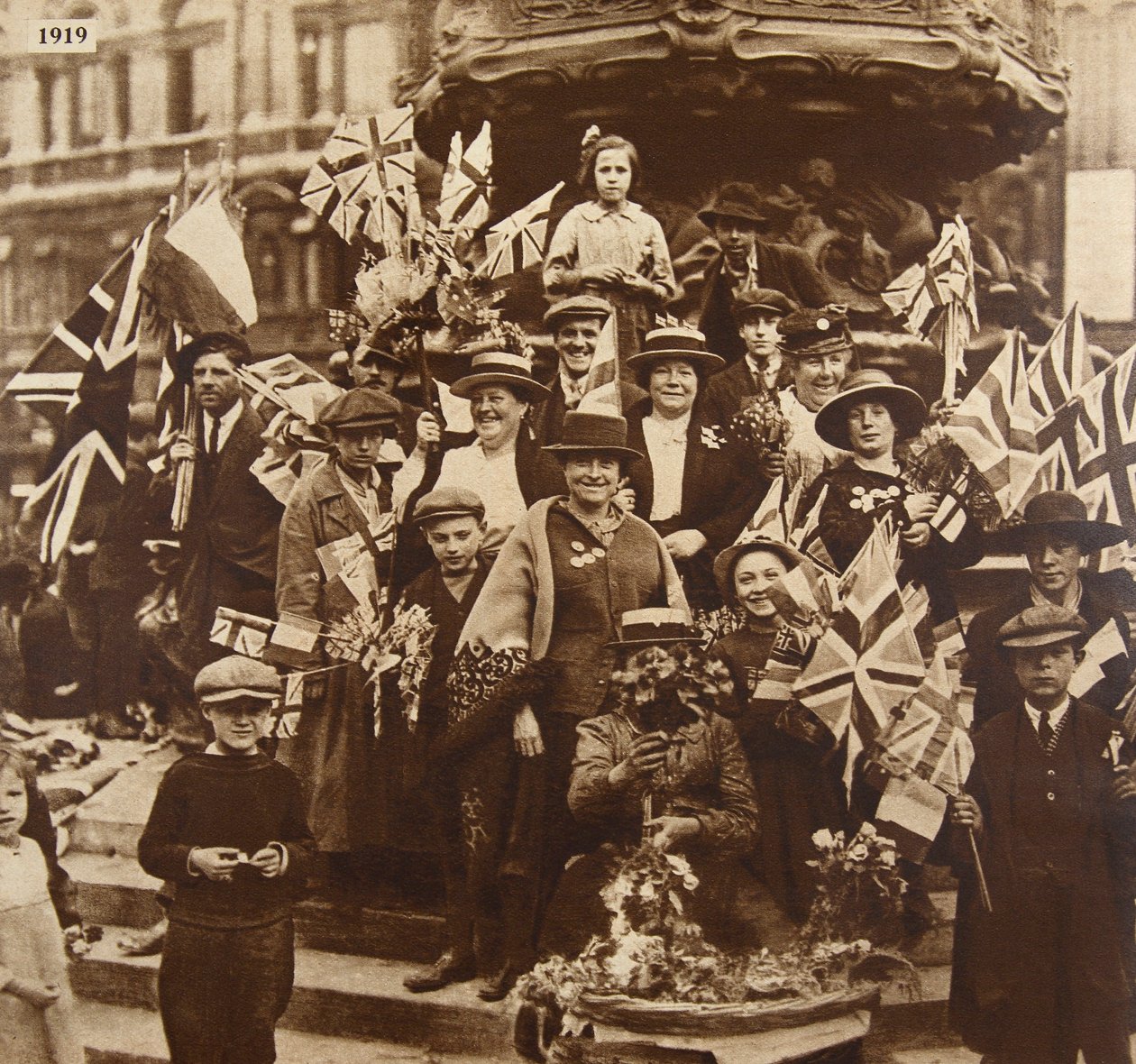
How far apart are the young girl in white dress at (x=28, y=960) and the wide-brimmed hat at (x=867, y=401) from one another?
426cm

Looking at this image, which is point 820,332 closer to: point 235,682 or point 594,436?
point 594,436

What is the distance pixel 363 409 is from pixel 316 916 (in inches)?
93.4

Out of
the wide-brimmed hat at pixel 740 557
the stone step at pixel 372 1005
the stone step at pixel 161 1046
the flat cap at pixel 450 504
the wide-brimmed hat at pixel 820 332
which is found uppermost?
the wide-brimmed hat at pixel 820 332

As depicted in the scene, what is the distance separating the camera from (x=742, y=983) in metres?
5.76

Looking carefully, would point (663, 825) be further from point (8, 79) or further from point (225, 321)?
point (8, 79)

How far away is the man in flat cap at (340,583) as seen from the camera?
6129 millimetres

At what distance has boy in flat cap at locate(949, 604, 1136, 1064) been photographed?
5816 millimetres

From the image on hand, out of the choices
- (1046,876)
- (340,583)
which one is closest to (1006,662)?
(1046,876)

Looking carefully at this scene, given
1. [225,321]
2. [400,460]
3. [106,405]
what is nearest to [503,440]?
[400,460]

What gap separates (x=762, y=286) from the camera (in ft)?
20.4

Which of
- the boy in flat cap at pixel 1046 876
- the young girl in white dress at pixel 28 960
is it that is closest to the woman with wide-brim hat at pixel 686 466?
the boy in flat cap at pixel 1046 876

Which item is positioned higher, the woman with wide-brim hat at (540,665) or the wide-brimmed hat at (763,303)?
the wide-brimmed hat at (763,303)

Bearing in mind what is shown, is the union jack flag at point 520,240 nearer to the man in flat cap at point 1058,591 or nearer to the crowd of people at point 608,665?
the crowd of people at point 608,665

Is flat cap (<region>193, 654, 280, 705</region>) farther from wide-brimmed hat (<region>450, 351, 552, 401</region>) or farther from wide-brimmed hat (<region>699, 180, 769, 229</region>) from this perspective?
wide-brimmed hat (<region>699, 180, 769, 229</region>)
